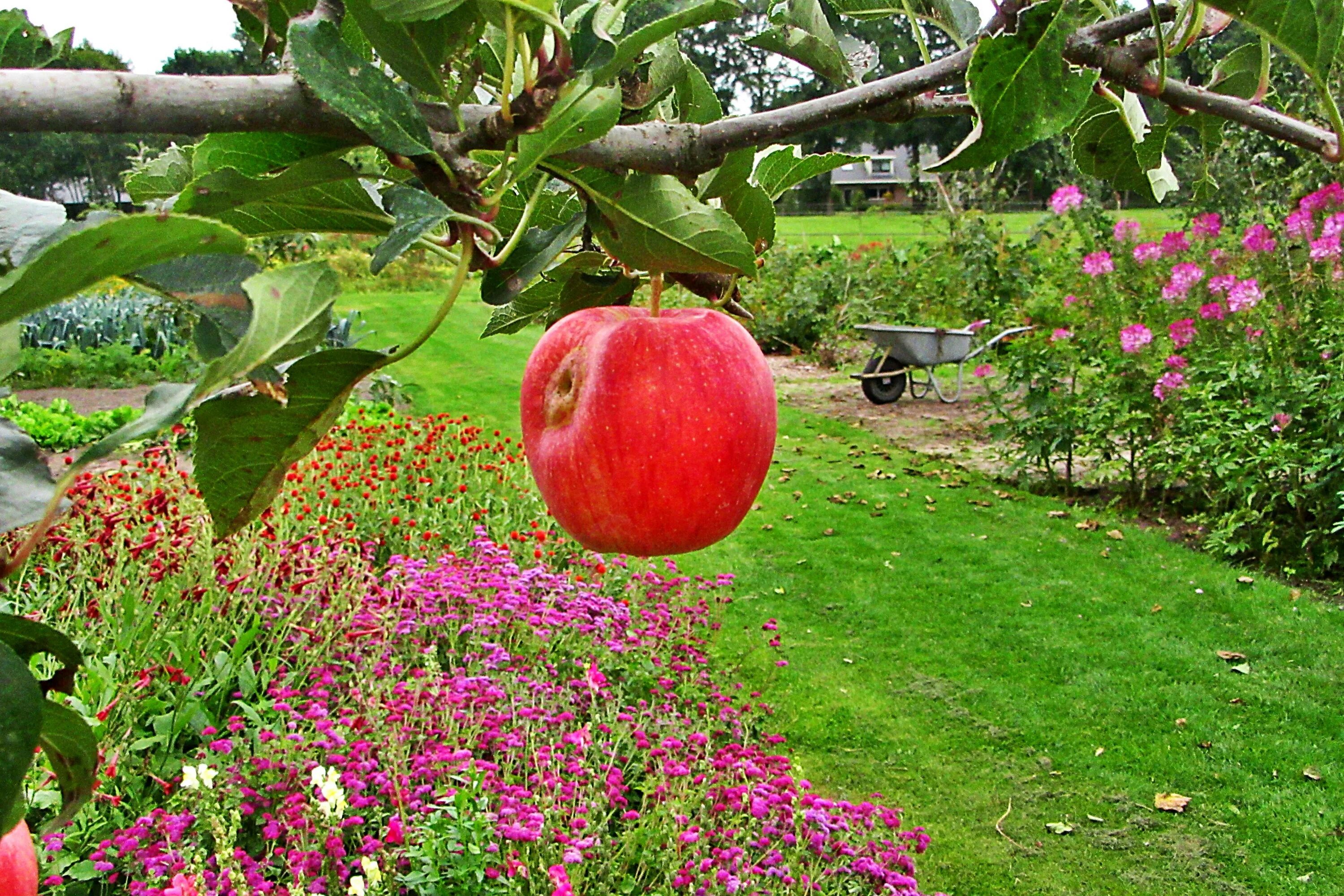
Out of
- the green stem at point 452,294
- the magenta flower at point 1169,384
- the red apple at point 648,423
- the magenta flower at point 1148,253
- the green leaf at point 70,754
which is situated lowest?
the magenta flower at point 1169,384

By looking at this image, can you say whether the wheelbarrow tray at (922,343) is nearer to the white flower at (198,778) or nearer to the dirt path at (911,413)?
the dirt path at (911,413)

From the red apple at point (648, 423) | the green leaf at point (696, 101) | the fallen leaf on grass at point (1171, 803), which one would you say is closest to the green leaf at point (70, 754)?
the red apple at point (648, 423)

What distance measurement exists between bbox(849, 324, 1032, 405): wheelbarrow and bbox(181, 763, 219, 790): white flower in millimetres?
5675

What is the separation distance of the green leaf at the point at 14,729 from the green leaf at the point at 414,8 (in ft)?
0.83

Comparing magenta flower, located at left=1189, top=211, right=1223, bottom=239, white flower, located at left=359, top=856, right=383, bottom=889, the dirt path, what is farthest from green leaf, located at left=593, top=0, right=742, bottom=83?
the dirt path

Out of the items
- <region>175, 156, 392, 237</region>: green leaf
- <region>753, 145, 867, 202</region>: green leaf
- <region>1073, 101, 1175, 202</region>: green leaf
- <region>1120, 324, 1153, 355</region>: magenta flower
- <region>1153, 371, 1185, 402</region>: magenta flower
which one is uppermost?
<region>1073, 101, 1175, 202</region>: green leaf

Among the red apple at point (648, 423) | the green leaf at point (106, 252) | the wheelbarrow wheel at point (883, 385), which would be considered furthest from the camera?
Result: the wheelbarrow wheel at point (883, 385)

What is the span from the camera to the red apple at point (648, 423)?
0.66 meters

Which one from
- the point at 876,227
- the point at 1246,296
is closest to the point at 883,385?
the point at 1246,296

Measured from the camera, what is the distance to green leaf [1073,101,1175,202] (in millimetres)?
694

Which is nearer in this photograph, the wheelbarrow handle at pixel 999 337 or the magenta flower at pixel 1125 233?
the magenta flower at pixel 1125 233

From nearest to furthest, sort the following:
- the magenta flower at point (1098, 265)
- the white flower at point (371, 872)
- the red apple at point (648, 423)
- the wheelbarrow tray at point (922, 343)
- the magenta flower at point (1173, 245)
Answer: the red apple at point (648, 423), the white flower at point (371, 872), the magenta flower at point (1173, 245), the magenta flower at point (1098, 265), the wheelbarrow tray at point (922, 343)

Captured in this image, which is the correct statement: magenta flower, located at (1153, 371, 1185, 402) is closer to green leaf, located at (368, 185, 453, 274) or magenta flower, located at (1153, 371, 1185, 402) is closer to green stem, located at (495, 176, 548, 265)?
green stem, located at (495, 176, 548, 265)

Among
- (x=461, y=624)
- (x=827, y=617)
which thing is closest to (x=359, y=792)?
(x=461, y=624)
